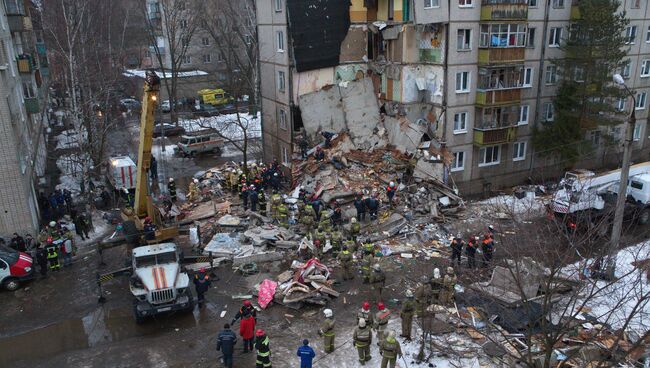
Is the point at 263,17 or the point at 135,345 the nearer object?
the point at 135,345

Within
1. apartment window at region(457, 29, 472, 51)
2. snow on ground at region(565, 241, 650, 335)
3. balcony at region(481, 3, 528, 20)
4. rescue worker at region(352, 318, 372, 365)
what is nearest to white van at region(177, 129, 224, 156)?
apartment window at region(457, 29, 472, 51)

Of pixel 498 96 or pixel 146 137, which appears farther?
pixel 498 96

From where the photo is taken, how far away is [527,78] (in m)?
28.3

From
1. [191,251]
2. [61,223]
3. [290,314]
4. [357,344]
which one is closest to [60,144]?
[61,223]

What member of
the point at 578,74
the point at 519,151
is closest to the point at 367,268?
the point at 519,151

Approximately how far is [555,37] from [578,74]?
2562 millimetres

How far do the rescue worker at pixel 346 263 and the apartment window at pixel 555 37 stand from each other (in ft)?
63.1

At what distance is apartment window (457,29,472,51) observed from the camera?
2574cm

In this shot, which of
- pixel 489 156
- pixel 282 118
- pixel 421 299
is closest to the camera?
pixel 421 299

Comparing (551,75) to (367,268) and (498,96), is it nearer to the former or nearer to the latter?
(498,96)

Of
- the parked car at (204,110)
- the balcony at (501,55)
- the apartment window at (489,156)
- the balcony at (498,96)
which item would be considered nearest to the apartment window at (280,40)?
the balcony at (501,55)

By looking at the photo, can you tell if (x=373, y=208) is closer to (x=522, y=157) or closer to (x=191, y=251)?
(x=191, y=251)

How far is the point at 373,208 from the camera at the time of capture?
22.8 m

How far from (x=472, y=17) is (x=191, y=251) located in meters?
18.3
